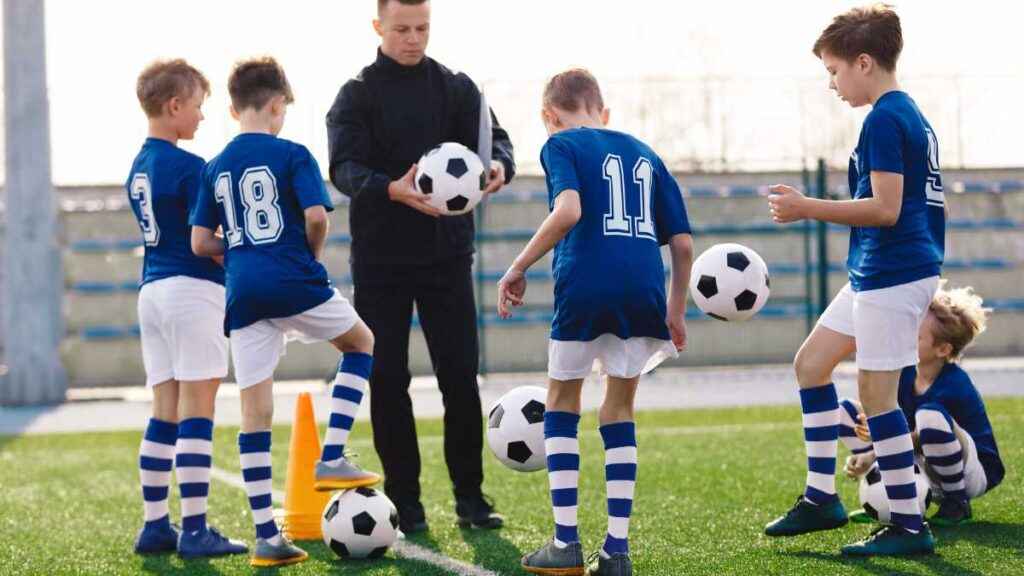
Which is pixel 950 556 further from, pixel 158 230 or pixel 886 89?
pixel 158 230

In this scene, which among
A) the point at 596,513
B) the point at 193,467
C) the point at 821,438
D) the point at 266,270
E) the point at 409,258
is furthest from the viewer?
the point at 596,513

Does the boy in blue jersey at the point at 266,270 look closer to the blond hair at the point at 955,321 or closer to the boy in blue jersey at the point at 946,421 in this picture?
the boy in blue jersey at the point at 946,421

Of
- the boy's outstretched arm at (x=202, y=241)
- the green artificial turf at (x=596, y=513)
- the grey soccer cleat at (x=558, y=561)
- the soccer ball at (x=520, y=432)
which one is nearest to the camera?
the grey soccer cleat at (x=558, y=561)

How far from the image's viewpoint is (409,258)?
5969mm

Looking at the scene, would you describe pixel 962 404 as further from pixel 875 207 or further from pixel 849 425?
pixel 875 207

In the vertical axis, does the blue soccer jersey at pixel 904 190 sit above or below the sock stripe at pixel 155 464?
above

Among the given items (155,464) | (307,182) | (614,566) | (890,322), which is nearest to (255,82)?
(307,182)

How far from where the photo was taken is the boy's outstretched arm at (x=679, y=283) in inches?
193

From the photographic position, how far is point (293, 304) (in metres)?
5.13

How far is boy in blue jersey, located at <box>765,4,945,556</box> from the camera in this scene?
15.8 feet

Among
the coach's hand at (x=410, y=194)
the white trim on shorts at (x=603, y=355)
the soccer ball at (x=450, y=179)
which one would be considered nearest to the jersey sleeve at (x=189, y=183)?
the coach's hand at (x=410, y=194)

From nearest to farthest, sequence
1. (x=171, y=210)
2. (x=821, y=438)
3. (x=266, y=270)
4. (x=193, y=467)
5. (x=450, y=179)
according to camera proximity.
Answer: (x=266, y=270) → (x=450, y=179) → (x=821, y=438) → (x=193, y=467) → (x=171, y=210)

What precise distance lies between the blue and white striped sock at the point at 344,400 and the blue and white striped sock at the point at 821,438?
5.66ft

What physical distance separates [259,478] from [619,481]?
1.38 metres
